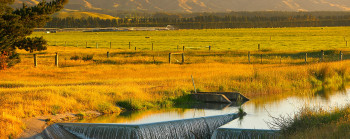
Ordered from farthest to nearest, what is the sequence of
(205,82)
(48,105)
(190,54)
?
(190,54) < (205,82) < (48,105)

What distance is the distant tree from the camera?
3123cm

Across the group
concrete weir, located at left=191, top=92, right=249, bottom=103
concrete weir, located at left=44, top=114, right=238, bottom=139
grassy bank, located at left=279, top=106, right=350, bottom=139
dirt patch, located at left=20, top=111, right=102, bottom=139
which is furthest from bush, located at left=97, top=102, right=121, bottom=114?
grassy bank, located at left=279, top=106, right=350, bottom=139

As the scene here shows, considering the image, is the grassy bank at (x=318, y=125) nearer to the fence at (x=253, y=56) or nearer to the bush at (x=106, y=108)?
the bush at (x=106, y=108)

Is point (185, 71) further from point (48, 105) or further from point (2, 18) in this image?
point (48, 105)

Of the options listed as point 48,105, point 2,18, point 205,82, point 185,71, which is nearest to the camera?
point 48,105

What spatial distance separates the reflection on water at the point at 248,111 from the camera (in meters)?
19.5

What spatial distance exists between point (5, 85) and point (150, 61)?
18.2 metres

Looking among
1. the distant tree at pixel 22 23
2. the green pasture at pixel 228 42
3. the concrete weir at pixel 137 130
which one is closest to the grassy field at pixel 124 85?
the concrete weir at pixel 137 130

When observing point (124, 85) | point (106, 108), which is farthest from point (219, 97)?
point (106, 108)

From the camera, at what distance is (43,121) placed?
18.8m

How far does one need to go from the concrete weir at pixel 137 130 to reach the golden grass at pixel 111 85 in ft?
4.94

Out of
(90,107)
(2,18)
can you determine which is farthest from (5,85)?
(90,107)

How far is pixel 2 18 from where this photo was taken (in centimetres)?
3130

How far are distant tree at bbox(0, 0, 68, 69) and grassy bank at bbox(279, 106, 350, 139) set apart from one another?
67.5 feet
